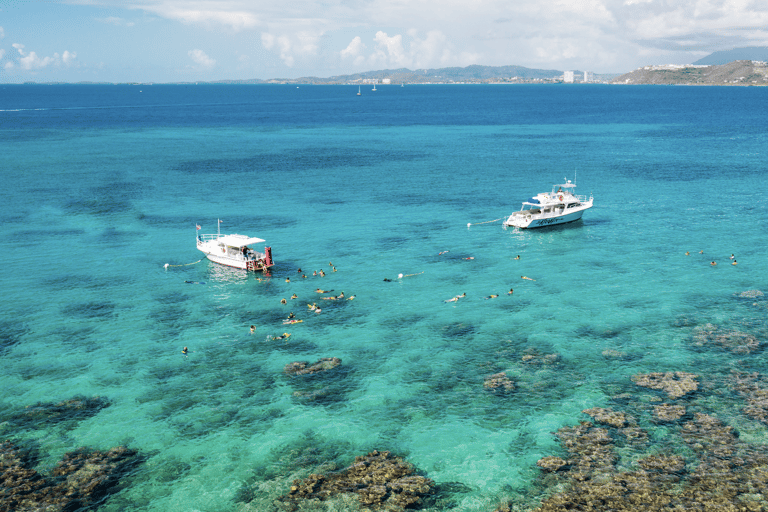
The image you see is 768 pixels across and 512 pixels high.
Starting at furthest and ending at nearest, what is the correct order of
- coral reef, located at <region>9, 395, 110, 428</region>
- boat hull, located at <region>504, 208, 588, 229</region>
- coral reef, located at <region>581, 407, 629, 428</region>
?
boat hull, located at <region>504, 208, 588, 229</region>, coral reef, located at <region>9, 395, 110, 428</region>, coral reef, located at <region>581, 407, 629, 428</region>

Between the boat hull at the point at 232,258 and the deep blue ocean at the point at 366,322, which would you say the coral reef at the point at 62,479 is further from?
the boat hull at the point at 232,258

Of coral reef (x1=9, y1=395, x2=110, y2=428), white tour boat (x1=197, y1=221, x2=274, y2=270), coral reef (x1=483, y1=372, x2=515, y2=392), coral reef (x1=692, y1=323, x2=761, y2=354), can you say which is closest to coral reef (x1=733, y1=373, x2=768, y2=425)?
coral reef (x1=692, y1=323, x2=761, y2=354)

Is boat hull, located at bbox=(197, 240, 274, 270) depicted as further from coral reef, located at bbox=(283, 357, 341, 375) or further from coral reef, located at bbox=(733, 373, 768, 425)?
coral reef, located at bbox=(733, 373, 768, 425)

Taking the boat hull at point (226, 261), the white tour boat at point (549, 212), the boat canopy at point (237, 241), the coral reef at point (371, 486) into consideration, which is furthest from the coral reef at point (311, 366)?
the white tour boat at point (549, 212)

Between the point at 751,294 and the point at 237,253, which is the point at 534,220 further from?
the point at 237,253

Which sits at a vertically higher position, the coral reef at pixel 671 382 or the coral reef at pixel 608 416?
the coral reef at pixel 671 382

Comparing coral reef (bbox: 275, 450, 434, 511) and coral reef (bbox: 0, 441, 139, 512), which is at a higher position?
coral reef (bbox: 0, 441, 139, 512)

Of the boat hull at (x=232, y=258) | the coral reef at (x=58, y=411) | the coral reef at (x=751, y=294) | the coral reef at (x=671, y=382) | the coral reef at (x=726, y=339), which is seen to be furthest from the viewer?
the boat hull at (x=232, y=258)
